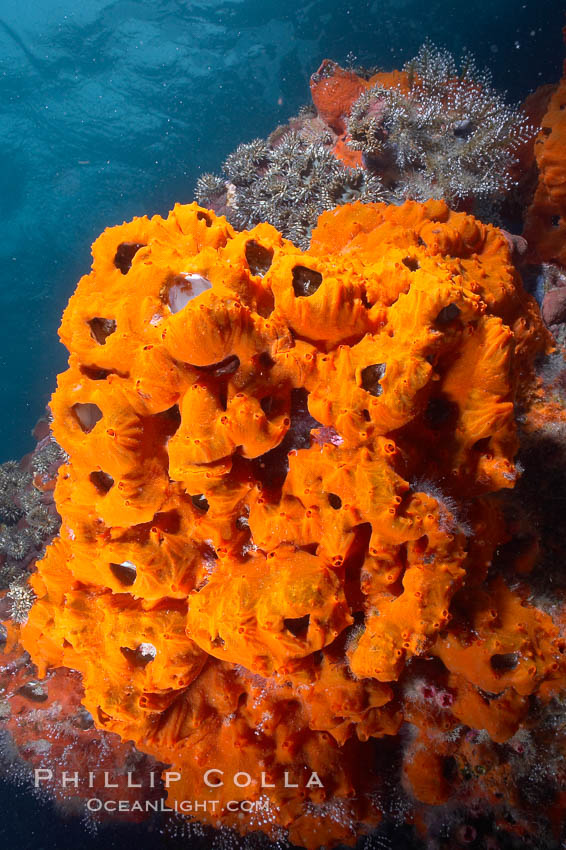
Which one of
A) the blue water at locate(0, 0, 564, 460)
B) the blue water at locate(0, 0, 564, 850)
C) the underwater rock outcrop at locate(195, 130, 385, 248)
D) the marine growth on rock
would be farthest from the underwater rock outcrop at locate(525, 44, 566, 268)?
the blue water at locate(0, 0, 564, 460)

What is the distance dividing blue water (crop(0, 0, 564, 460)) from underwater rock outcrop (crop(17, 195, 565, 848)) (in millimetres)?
26893

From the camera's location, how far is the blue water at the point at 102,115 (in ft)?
87.6

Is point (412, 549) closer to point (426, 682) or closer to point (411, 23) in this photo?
point (426, 682)

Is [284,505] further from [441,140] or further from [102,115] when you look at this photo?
[102,115]

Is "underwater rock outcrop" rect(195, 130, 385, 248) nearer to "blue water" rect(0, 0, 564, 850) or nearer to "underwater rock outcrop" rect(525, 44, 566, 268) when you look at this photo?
"underwater rock outcrop" rect(525, 44, 566, 268)

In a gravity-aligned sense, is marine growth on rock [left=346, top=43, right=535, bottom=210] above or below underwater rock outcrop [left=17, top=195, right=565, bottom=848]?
above

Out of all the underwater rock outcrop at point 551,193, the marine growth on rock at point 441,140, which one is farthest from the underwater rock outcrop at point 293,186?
the underwater rock outcrop at point 551,193

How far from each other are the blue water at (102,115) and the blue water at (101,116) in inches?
2.6

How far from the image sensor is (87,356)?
107 inches

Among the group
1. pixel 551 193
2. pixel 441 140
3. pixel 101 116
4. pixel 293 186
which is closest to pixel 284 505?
pixel 551 193

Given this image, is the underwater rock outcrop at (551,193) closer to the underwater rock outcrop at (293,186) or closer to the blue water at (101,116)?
the underwater rock outcrop at (293,186)

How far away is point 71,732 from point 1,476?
19.5ft

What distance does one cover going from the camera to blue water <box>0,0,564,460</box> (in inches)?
1059

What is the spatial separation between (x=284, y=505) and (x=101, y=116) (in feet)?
119
